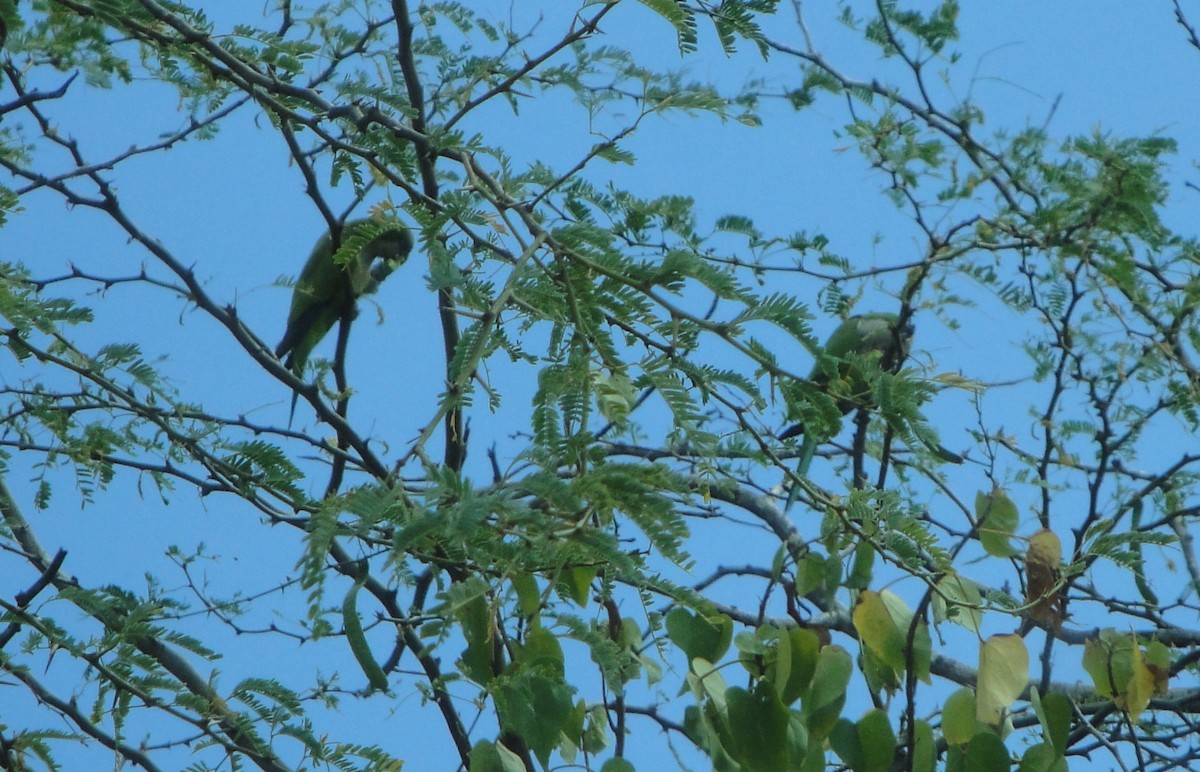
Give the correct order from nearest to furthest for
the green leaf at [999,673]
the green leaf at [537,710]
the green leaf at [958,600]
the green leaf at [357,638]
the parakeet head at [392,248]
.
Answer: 1. the green leaf at [357,638]
2. the green leaf at [537,710]
3. the green leaf at [999,673]
4. the green leaf at [958,600]
5. the parakeet head at [392,248]

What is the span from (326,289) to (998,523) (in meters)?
3.24

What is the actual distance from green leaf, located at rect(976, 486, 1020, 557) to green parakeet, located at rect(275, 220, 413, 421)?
9.19 ft

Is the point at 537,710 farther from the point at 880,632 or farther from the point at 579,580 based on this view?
the point at 880,632

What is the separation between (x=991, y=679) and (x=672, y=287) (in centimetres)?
82

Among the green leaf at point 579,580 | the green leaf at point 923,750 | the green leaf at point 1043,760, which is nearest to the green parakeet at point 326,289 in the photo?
the green leaf at point 579,580

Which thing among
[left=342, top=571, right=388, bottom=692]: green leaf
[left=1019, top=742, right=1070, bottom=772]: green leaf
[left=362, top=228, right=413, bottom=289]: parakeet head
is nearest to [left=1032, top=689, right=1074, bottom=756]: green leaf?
[left=1019, top=742, right=1070, bottom=772]: green leaf

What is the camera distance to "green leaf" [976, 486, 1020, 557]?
2.00 meters

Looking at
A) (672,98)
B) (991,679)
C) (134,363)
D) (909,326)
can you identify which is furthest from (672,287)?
(909,326)

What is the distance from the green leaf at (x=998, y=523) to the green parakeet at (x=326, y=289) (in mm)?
2801

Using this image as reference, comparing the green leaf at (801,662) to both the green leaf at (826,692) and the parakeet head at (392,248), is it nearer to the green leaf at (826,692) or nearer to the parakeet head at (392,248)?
the green leaf at (826,692)

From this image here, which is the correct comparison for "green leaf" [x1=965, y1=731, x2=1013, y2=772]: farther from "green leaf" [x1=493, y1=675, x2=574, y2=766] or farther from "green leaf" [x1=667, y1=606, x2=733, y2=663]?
"green leaf" [x1=493, y1=675, x2=574, y2=766]

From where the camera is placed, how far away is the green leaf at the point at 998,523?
2004 mm

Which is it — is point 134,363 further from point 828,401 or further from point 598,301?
point 828,401

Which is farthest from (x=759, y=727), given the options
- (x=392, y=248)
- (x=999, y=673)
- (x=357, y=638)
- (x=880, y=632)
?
(x=392, y=248)
